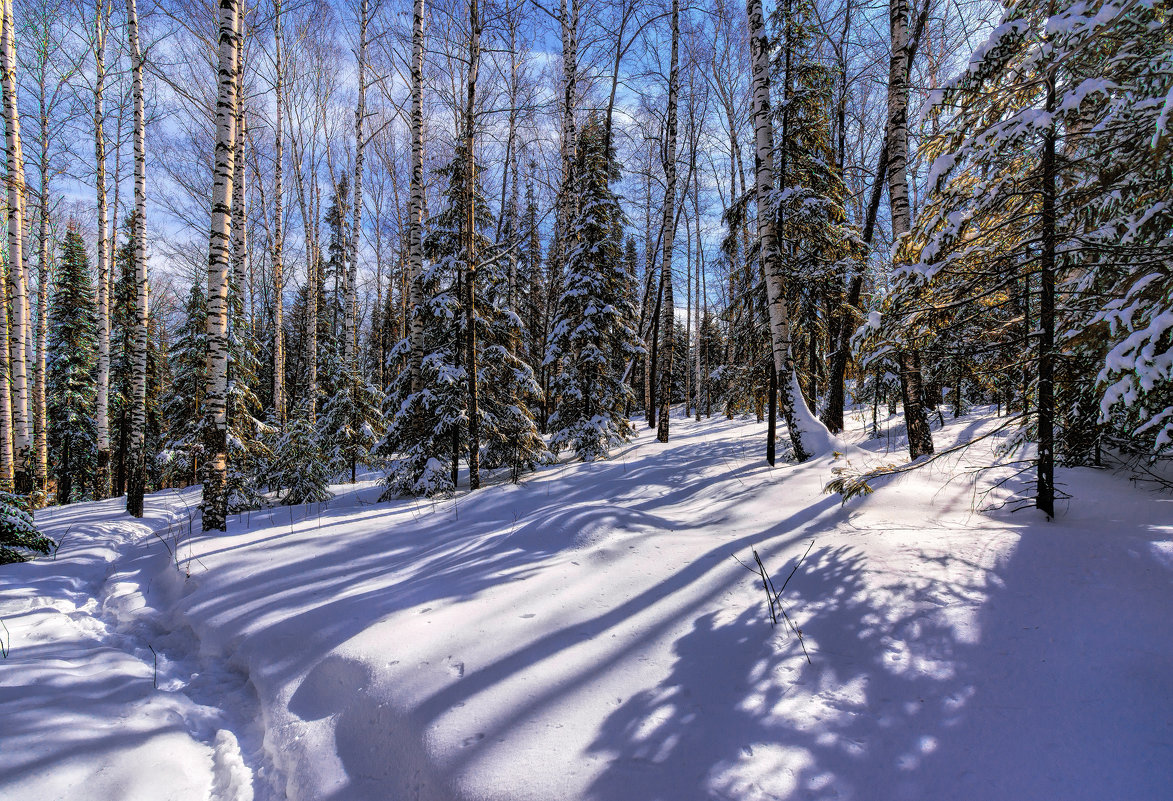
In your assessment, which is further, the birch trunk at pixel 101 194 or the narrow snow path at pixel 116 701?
the birch trunk at pixel 101 194

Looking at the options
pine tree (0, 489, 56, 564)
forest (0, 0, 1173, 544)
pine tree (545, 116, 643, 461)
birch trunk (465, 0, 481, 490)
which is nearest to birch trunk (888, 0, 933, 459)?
forest (0, 0, 1173, 544)

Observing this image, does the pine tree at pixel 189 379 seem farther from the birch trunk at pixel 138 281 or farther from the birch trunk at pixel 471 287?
the birch trunk at pixel 471 287

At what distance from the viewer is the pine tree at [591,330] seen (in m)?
10.8

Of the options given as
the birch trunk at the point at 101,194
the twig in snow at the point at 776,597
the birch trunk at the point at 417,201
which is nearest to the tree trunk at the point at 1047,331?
the twig in snow at the point at 776,597

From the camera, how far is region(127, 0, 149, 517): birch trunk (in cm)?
927

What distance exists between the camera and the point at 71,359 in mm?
18672

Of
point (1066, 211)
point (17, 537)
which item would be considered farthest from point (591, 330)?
point (17, 537)

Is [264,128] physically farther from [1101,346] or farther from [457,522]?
[1101,346]

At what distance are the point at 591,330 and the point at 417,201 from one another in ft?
14.4

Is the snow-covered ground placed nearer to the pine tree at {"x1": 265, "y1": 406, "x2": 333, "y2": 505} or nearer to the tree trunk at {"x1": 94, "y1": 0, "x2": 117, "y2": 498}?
the pine tree at {"x1": 265, "y1": 406, "x2": 333, "y2": 505}

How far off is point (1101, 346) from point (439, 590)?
5341 millimetres

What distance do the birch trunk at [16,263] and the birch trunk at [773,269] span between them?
42.0ft

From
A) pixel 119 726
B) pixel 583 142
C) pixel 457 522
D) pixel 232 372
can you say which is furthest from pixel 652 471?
pixel 232 372

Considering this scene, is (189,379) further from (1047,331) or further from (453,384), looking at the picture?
(1047,331)
